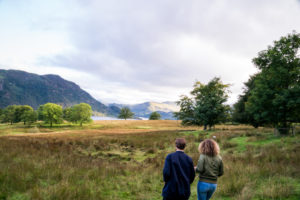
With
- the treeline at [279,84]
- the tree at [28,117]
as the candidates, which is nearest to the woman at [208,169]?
the treeline at [279,84]

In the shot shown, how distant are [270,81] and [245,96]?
15.6 metres

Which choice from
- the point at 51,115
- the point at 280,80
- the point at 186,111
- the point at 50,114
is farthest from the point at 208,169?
the point at 50,114

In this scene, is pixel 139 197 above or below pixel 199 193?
below

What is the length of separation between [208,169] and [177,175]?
0.81 meters

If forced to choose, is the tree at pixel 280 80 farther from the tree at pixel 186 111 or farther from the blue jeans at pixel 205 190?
the tree at pixel 186 111


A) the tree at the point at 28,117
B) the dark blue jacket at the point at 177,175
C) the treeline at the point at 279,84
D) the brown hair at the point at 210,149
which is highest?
the treeline at the point at 279,84

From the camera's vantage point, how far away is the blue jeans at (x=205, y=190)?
361cm

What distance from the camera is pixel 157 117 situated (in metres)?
110

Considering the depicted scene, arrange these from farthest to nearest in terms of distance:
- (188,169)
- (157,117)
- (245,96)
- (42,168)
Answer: (157,117), (245,96), (42,168), (188,169)

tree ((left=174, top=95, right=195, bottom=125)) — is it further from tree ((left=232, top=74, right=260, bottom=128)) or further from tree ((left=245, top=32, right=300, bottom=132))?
tree ((left=245, top=32, right=300, bottom=132))

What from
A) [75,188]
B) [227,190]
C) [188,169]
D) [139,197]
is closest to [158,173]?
[139,197]

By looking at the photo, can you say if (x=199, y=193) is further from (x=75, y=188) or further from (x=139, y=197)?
(x=75, y=188)

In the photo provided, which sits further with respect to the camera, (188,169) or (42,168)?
(42,168)

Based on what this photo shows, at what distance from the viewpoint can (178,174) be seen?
3297mm
